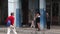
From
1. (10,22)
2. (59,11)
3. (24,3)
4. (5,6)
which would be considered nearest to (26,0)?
(24,3)

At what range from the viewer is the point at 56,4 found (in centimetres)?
2567

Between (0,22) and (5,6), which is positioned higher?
(5,6)

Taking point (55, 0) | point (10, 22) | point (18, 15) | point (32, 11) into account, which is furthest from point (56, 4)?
point (10, 22)

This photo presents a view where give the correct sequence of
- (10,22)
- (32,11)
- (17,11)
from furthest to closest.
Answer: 1. (32,11)
2. (17,11)
3. (10,22)

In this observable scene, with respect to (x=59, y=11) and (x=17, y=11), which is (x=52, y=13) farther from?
(x=17, y=11)

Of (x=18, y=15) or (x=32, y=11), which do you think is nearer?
(x=18, y=15)

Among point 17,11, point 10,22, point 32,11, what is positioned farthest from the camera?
point 32,11

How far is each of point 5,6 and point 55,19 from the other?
20.8ft

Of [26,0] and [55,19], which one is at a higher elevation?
[26,0]

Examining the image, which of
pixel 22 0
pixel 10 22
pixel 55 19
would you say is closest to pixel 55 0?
pixel 55 19

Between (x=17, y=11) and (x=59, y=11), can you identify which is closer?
(x=17, y=11)

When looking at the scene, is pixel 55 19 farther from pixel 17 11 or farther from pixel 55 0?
pixel 17 11

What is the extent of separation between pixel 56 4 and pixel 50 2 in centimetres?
78

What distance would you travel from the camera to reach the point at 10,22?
48.1ft
